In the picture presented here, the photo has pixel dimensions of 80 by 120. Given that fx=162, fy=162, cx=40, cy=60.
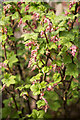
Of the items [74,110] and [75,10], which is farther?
[74,110]

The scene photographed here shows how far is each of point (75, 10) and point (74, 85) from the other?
1.01 m

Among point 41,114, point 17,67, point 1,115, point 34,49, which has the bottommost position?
point 1,115

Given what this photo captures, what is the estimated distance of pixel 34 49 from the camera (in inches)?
69.8

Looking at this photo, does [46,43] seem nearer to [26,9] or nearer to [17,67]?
[26,9]

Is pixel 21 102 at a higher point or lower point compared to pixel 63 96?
lower

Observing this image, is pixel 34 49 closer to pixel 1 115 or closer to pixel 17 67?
pixel 17 67

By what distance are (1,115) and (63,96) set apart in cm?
97

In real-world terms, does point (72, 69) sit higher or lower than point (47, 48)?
lower

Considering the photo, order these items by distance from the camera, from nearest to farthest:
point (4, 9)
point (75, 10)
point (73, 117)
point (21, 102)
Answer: point (75, 10) → point (4, 9) → point (21, 102) → point (73, 117)

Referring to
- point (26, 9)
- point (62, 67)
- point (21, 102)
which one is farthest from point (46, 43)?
point (21, 102)

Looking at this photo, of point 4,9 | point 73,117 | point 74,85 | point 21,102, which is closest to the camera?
point 4,9

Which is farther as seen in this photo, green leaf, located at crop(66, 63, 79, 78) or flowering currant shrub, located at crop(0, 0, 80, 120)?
green leaf, located at crop(66, 63, 79, 78)

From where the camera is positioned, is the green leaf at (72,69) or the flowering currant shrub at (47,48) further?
the green leaf at (72,69)

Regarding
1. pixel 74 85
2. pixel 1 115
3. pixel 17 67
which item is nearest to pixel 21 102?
pixel 1 115
